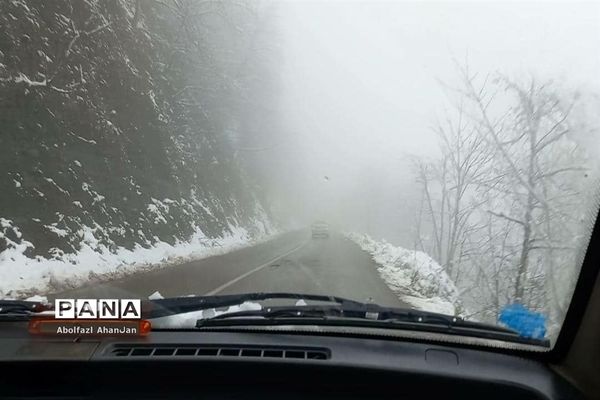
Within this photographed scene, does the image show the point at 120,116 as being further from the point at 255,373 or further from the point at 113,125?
the point at 255,373

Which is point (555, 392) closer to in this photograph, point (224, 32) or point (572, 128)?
point (572, 128)

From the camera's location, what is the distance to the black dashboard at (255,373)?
296 cm

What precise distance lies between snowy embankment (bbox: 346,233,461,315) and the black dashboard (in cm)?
391

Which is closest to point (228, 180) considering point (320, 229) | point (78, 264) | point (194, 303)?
point (320, 229)

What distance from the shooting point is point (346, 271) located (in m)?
12.0

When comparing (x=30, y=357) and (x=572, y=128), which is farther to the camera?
(x=572, y=128)

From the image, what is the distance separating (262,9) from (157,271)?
2010 cm

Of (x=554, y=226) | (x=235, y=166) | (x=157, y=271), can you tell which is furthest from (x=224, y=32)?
(x=554, y=226)

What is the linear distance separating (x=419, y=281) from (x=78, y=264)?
751 centimetres

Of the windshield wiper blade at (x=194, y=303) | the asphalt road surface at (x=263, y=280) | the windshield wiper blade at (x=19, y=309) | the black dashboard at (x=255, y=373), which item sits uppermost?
the asphalt road surface at (x=263, y=280)

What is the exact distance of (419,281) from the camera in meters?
12.0

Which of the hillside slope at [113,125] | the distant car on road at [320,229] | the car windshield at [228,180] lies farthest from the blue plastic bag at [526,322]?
the distant car on road at [320,229]

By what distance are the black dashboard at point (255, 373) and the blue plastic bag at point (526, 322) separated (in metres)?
0.28

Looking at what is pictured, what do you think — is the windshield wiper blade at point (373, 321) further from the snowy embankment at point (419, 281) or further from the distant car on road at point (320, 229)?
the distant car on road at point (320, 229)
